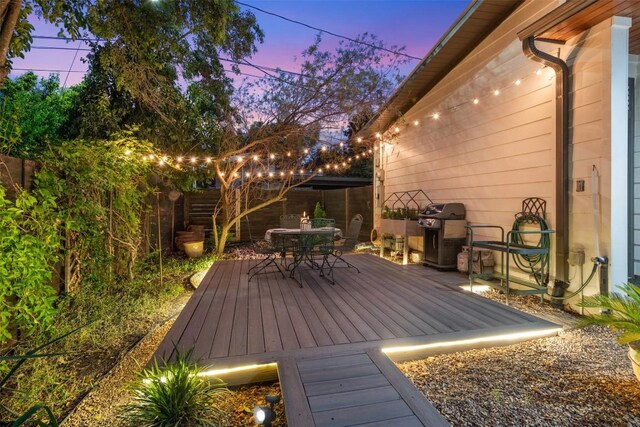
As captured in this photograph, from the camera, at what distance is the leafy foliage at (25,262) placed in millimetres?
2193

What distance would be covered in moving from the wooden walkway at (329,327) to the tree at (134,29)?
2495 millimetres

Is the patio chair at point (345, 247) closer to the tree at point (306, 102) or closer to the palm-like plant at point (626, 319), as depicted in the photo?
the tree at point (306, 102)

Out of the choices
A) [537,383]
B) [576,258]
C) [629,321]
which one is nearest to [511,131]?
[576,258]

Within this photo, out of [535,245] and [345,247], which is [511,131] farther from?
[345,247]

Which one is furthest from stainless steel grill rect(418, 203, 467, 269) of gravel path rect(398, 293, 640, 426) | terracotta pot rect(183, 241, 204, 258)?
terracotta pot rect(183, 241, 204, 258)

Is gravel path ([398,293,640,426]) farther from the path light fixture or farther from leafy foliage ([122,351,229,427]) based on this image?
leafy foliage ([122,351,229,427])

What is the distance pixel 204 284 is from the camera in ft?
14.7

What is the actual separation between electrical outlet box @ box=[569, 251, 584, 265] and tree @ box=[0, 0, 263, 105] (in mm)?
4635

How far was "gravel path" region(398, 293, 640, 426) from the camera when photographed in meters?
1.83

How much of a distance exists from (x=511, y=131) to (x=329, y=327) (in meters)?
3.47

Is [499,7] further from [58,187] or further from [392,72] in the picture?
[58,187]

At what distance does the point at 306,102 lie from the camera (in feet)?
22.2

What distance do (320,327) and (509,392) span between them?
1445mm

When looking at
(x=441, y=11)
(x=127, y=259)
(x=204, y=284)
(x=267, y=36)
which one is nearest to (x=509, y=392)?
(x=204, y=284)
